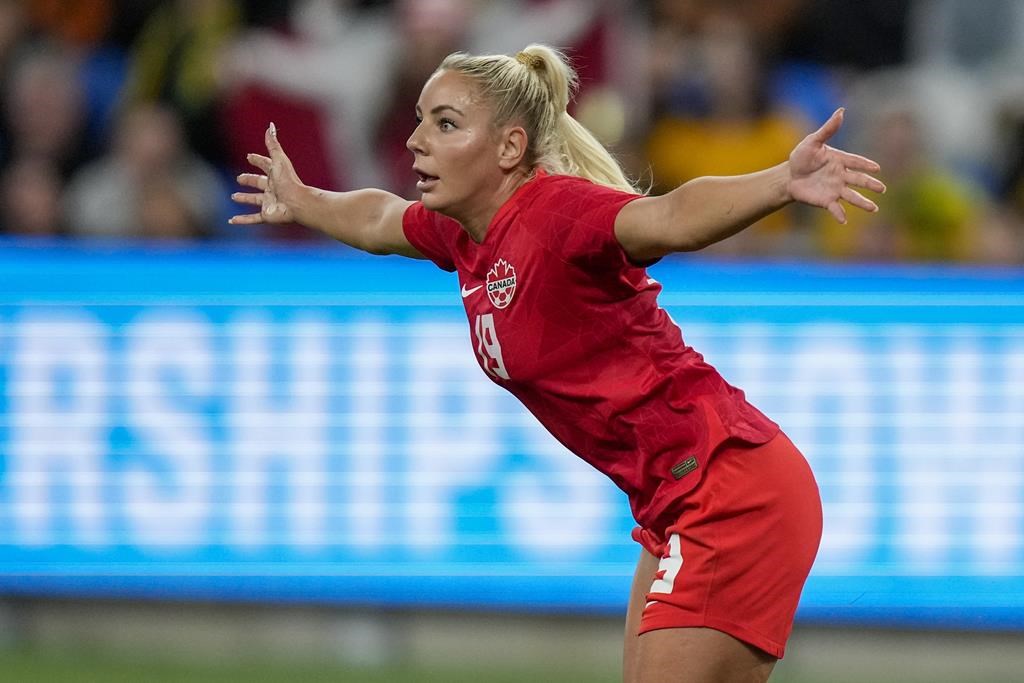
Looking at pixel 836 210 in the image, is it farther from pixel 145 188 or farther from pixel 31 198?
pixel 31 198

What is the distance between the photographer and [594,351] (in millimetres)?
4320

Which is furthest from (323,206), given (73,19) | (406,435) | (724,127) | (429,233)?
(73,19)

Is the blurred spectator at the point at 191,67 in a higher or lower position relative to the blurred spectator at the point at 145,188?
higher

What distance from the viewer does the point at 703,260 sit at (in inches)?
313

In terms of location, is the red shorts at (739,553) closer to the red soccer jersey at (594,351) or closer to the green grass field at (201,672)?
the red soccer jersey at (594,351)

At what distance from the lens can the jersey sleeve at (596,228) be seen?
408cm

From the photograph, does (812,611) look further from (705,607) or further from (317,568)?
(705,607)

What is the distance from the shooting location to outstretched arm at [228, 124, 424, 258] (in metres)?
5.23

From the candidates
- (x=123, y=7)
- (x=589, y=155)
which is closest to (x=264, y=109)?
(x=123, y=7)

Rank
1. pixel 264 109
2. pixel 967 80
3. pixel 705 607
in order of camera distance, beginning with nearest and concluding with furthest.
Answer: pixel 705 607
pixel 264 109
pixel 967 80

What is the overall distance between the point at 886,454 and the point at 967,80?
9.89ft

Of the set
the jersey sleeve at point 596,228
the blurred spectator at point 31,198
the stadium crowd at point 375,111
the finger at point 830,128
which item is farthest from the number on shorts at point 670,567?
the blurred spectator at point 31,198

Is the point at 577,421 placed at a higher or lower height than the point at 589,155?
lower

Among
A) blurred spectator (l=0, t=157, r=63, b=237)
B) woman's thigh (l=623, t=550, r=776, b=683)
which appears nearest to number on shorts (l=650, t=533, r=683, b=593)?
woman's thigh (l=623, t=550, r=776, b=683)
